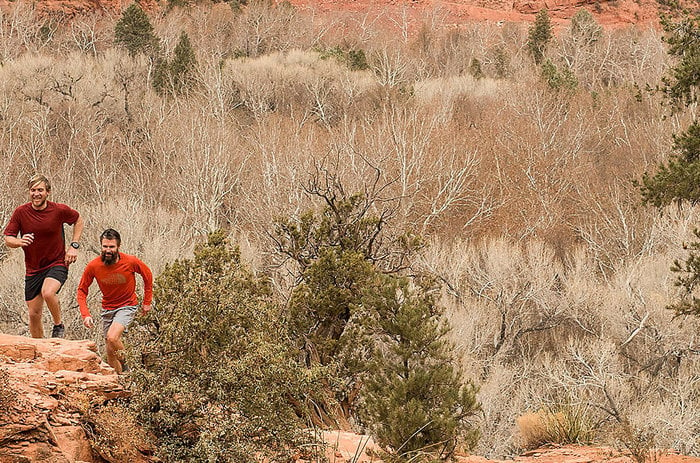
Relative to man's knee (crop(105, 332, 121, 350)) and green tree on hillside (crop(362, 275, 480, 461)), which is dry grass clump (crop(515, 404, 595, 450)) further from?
man's knee (crop(105, 332, 121, 350))

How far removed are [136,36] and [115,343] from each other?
46.3 m

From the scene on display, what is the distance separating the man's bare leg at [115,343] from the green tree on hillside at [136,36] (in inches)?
1775

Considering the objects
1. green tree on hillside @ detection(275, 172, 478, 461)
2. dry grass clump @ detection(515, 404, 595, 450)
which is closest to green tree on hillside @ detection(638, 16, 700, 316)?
dry grass clump @ detection(515, 404, 595, 450)

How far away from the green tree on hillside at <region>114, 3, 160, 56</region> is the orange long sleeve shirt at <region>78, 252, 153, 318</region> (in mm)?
45001

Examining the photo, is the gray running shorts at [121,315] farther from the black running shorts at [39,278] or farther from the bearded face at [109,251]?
the black running shorts at [39,278]

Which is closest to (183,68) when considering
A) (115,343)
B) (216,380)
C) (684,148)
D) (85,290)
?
(684,148)

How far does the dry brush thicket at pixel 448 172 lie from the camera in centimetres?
2209

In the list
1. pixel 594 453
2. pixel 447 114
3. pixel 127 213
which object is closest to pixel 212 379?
pixel 594 453

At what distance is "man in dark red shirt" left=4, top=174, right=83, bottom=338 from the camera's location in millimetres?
7539

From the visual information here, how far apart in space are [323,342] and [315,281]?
34.2 inches

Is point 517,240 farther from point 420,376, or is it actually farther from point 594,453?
point 420,376

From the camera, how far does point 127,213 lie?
27.5 meters

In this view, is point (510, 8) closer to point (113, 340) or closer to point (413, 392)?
point (413, 392)

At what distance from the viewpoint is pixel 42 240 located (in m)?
7.65
